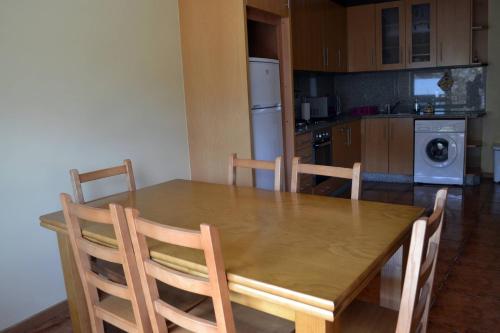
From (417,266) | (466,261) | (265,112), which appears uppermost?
(265,112)

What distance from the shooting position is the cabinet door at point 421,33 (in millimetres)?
5062

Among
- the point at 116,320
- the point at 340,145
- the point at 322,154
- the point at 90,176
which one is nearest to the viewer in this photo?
the point at 116,320

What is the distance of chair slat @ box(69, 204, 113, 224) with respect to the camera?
54.4 inches

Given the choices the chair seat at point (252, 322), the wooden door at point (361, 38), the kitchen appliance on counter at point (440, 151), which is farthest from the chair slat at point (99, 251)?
the wooden door at point (361, 38)

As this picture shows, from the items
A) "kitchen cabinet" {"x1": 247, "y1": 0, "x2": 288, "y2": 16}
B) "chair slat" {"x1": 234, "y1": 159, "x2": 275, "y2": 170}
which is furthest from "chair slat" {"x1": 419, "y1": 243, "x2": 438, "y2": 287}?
"kitchen cabinet" {"x1": 247, "y1": 0, "x2": 288, "y2": 16}

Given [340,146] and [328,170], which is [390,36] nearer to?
[340,146]

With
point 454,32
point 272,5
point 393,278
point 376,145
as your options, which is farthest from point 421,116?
point 393,278

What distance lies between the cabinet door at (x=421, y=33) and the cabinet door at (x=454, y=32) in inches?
3.1

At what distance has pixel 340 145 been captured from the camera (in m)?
4.86

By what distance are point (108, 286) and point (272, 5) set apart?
259cm

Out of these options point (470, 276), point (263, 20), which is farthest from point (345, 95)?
point (470, 276)

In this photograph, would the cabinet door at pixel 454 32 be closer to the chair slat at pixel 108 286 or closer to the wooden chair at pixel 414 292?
the wooden chair at pixel 414 292

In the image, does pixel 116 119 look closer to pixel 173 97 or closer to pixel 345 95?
pixel 173 97

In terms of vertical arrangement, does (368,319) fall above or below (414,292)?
below
